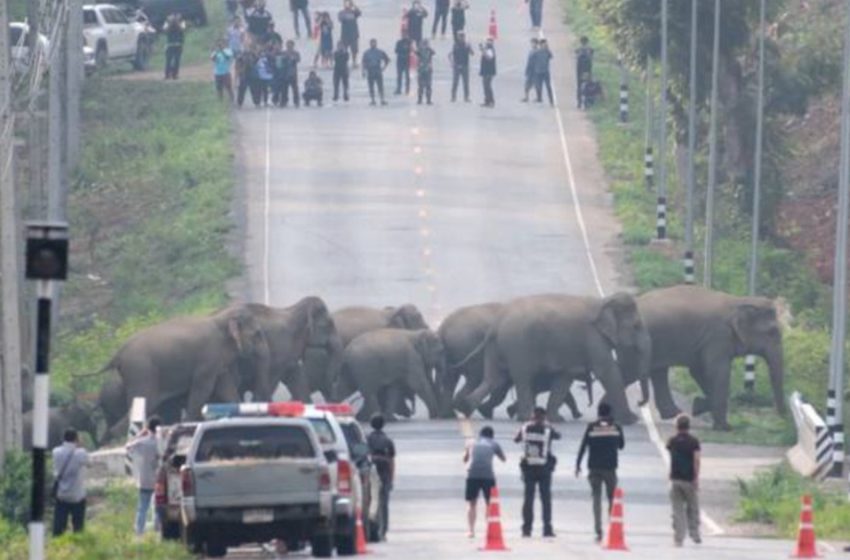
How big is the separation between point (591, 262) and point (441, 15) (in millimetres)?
26399

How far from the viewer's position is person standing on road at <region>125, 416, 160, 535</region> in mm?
39031

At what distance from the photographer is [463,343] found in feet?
177

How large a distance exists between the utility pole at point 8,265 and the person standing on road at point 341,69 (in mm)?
38504

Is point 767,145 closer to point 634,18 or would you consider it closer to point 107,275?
point 634,18

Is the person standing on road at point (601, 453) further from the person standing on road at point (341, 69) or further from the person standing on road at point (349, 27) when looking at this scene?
the person standing on road at point (349, 27)

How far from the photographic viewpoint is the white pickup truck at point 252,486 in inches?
1323

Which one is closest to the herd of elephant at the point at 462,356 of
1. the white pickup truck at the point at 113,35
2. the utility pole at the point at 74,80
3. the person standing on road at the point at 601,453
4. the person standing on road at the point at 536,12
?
the person standing on road at the point at 601,453

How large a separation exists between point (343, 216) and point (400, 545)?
115ft

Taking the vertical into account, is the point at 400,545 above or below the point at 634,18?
below

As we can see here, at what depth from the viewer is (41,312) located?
2769 centimetres

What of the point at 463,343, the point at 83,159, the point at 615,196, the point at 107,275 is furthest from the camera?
the point at 83,159

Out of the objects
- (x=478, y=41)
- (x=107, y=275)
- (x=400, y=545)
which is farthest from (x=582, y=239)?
(x=400, y=545)

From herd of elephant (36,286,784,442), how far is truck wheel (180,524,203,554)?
57.1 ft

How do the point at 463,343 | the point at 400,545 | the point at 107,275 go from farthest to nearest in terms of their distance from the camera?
the point at 107,275
the point at 463,343
the point at 400,545
